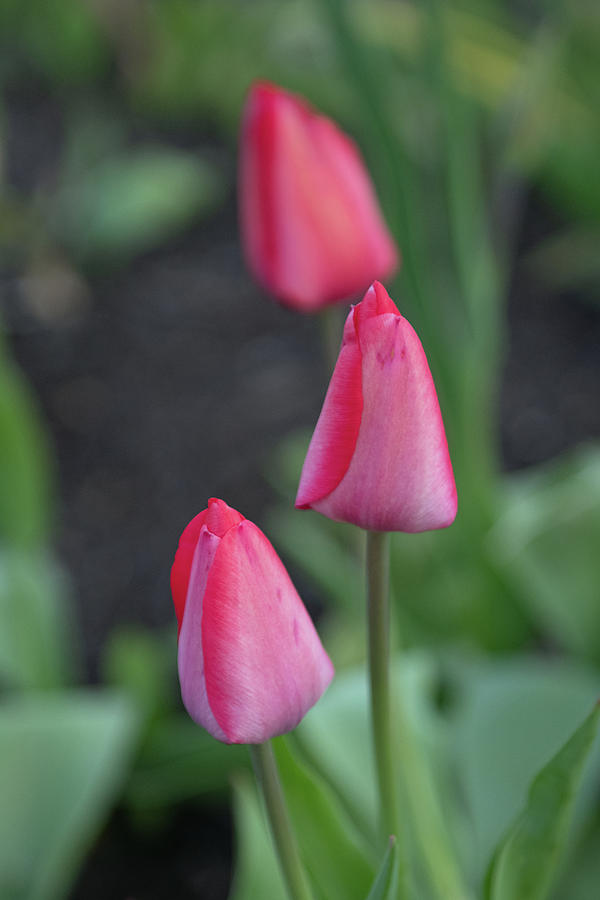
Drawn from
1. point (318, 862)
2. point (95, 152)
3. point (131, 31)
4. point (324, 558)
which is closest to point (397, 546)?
point (324, 558)

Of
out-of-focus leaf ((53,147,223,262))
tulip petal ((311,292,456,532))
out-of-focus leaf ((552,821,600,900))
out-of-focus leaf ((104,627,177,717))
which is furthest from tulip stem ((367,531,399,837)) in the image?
out-of-focus leaf ((53,147,223,262))

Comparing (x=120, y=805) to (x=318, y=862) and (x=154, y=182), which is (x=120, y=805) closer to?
(x=318, y=862)

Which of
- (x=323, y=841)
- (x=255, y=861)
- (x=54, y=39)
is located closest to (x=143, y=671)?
(x=255, y=861)

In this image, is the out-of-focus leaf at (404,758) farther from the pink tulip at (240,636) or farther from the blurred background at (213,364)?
the pink tulip at (240,636)

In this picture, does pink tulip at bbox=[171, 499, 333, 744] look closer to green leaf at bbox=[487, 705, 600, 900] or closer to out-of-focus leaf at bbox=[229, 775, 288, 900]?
green leaf at bbox=[487, 705, 600, 900]

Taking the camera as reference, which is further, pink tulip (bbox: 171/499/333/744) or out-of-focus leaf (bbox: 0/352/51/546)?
out-of-focus leaf (bbox: 0/352/51/546)

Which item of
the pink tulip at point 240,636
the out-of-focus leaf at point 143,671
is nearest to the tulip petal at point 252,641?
the pink tulip at point 240,636

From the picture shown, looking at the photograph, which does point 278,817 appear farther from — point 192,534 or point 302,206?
point 302,206

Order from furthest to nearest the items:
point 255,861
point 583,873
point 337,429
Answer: point 583,873, point 255,861, point 337,429
